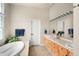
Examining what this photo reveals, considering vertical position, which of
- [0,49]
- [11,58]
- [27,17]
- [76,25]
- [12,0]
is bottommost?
[0,49]

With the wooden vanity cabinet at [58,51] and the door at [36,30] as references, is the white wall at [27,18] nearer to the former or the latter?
the door at [36,30]

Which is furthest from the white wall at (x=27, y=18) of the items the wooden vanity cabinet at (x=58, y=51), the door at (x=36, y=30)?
the wooden vanity cabinet at (x=58, y=51)

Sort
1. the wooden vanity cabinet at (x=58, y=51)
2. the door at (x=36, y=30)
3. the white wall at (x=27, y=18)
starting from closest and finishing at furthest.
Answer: the wooden vanity cabinet at (x=58, y=51) → the white wall at (x=27, y=18) → the door at (x=36, y=30)

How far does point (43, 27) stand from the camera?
6.54m

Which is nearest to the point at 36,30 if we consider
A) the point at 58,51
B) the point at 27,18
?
the point at 27,18

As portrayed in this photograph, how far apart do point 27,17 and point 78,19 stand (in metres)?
5.22

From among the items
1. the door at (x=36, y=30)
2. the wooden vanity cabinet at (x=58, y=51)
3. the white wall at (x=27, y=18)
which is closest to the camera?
the wooden vanity cabinet at (x=58, y=51)

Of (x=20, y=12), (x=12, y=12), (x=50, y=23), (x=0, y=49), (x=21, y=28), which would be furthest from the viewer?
(x=50, y=23)

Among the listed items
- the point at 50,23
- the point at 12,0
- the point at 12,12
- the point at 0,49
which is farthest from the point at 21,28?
the point at 12,0

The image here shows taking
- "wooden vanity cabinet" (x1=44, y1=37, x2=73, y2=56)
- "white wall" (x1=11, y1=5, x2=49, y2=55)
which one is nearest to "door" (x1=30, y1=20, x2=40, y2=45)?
"white wall" (x1=11, y1=5, x2=49, y2=55)

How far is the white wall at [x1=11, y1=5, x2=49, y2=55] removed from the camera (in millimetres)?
5153

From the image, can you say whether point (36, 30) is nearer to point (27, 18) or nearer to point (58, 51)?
point (27, 18)

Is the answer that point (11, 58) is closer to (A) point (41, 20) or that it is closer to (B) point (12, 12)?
(B) point (12, 12)

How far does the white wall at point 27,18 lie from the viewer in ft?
16.9
